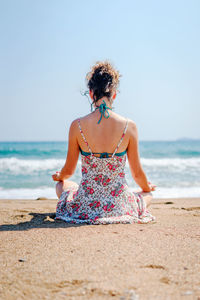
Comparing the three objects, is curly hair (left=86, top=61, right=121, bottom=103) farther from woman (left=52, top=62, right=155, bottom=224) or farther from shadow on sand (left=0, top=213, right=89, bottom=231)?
shadow on sand (left=0, top=213, right=89, bottom=231)

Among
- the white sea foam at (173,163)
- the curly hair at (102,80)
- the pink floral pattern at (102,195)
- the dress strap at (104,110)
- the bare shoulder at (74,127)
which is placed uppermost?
the curly hair at (102,80)

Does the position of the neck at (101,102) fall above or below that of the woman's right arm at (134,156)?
above

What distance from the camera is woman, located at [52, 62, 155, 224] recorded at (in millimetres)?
3074

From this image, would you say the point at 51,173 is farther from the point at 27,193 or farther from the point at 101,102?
the point at 101,102

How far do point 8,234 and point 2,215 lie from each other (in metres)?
1.08

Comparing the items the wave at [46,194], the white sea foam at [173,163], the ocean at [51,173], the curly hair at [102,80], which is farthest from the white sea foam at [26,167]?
the curly hair at [102,80]

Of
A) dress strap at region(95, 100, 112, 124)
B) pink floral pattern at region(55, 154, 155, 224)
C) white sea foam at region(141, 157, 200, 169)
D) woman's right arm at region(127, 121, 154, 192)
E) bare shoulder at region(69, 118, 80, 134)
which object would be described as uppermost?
dress strap at region(95, 100, 112, 124)

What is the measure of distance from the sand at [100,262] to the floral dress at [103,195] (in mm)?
218

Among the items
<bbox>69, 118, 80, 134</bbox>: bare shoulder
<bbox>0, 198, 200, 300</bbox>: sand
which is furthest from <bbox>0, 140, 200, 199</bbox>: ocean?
<bbox>0, 198, 200, 300</bbox>: sand

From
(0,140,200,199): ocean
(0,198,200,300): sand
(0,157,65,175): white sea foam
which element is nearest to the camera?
(0,198,200,300): sand

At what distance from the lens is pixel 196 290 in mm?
1559

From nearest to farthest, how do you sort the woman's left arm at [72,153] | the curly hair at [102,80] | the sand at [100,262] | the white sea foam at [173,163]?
1. the sand at [100,262]
2. the curly hair at [102,80]
3. the woman's left arm at [72,153]
4. the white sea foam at [173,163]

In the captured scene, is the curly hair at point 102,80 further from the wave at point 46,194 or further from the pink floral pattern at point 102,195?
the wave at point 46,194

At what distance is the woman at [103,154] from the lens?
3074 mm
